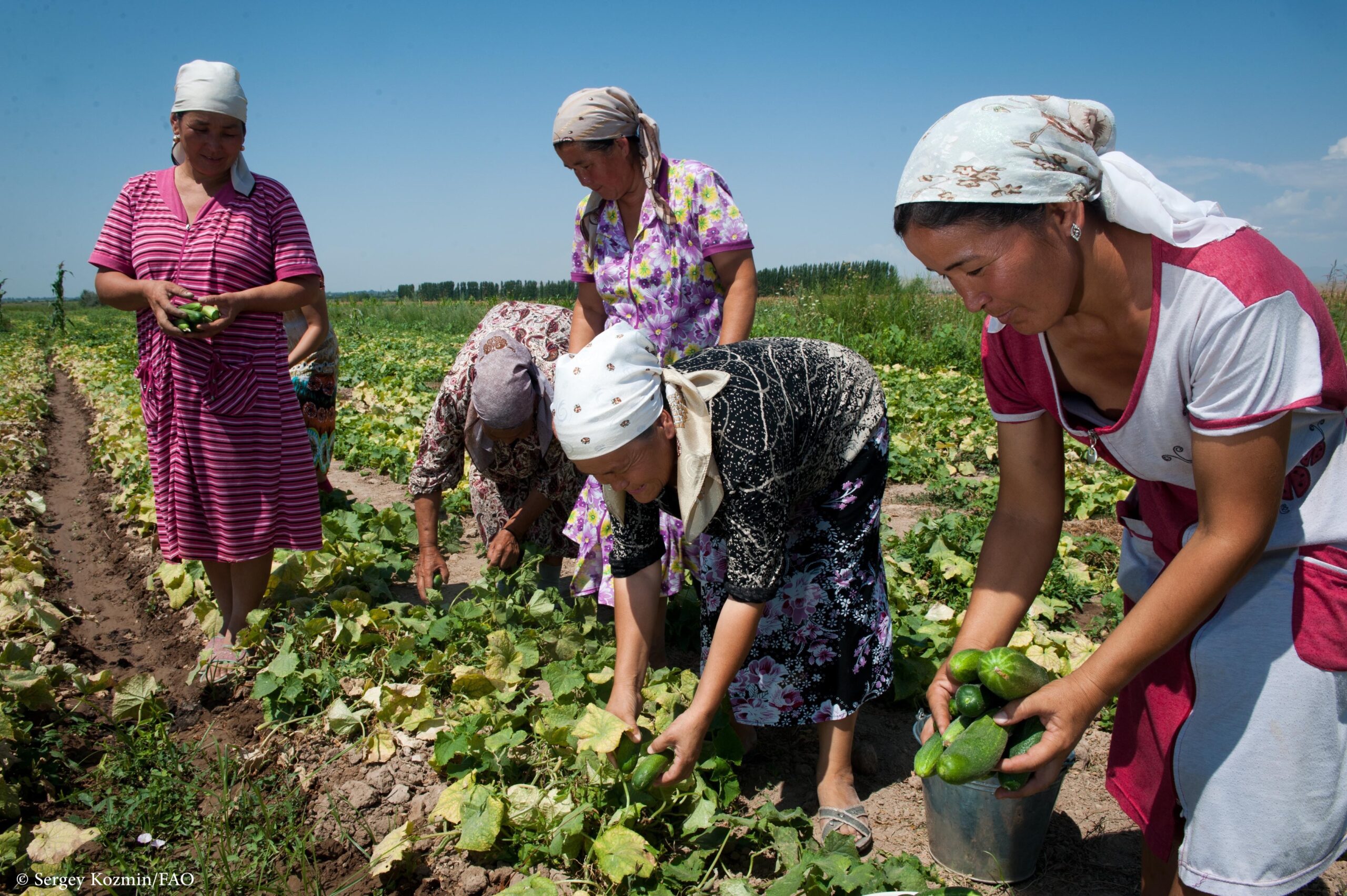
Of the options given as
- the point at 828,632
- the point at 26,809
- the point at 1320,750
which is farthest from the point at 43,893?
the point at 1320,750

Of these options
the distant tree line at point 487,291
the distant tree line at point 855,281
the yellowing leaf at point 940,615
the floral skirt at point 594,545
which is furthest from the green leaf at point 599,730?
the distant tree line at point 487,291

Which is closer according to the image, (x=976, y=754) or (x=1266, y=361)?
(x=1266, y=361)

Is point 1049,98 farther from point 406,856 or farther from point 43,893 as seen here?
point 43,893

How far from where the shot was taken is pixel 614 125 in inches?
116

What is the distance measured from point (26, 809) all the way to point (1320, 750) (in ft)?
11.0

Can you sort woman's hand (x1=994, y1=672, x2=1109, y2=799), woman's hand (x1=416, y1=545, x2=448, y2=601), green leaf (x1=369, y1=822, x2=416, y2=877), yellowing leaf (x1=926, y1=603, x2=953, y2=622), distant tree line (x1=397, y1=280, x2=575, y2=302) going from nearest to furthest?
woman's hand (x1=994, y1=672, x2=1109, y2=799) < green leaf (x1=369, y1=822, x2=416, y2=877) < yellowing leaf (x1=926, y1=603, x2=953, y2=622) < woman's hand (x1=416, y1=545, x2=448, y2=601) < distant tree line (x1=397, y1=280, x2=575, y2=302)

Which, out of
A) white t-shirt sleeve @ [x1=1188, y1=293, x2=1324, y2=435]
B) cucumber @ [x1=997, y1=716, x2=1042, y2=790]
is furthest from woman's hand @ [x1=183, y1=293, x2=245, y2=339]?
white t-shirt sleeve @ [x1=1188, y1=293, x2=1324, y2=435]

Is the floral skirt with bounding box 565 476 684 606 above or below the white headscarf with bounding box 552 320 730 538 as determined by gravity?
below

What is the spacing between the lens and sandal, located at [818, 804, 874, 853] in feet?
7.77

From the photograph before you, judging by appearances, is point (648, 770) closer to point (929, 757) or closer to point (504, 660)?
point (929, 757)

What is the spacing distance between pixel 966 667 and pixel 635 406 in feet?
2.82

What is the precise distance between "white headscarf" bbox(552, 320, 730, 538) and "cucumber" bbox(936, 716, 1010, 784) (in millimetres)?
748

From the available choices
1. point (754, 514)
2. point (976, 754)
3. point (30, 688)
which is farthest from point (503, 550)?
point (976, 754)

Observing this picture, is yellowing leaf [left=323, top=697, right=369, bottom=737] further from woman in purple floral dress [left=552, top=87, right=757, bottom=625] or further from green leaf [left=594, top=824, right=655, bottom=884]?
green leaf [left=594, top=824, right=655, bottom=884]
